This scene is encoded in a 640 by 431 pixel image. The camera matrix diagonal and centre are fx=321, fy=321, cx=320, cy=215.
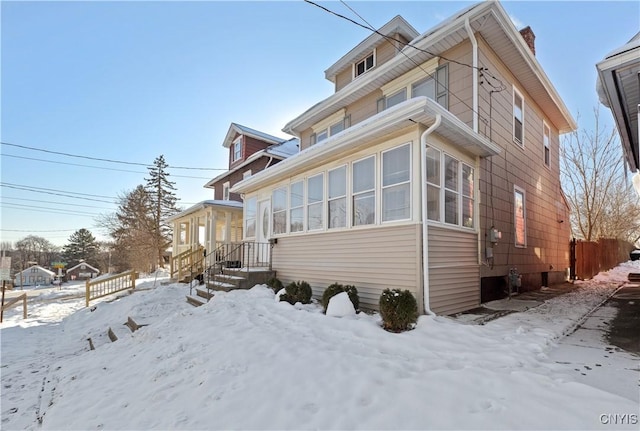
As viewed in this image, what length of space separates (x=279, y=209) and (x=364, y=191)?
369 centimetres

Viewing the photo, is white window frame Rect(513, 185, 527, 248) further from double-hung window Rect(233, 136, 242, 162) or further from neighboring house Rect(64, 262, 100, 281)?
neighboring house Rect(64, 262, 100, 281)

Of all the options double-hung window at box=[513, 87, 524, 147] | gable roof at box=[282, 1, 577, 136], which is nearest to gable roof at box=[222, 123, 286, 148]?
gable roof at box=[282, 1, 577, 136]

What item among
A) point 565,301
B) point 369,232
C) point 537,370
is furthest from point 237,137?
point 537,370

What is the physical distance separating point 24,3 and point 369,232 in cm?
1039

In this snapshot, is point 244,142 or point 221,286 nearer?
point 221,286

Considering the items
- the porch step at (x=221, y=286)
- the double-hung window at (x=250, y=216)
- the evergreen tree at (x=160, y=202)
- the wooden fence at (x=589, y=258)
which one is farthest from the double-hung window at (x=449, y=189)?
the evergreen tree at (x=160, y=202)

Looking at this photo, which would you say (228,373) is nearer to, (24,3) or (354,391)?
(354,391)

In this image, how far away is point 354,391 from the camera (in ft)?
9.89

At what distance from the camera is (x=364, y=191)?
6980 millimetres

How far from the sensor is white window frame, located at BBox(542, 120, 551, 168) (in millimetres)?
11438

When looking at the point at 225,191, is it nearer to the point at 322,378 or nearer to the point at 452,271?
the point at 452,271

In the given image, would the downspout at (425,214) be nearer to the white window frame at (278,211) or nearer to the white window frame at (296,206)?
the white window frame at (296,206)

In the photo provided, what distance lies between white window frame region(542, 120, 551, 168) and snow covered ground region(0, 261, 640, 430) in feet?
23.0

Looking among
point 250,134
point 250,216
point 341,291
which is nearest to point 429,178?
point 341,291
